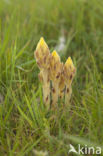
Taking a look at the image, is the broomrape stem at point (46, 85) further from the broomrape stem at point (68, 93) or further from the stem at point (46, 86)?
the broomrape stem at point (68, 93)

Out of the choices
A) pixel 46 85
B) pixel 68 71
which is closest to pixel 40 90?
pixel 46 85

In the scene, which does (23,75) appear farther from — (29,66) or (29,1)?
(29,1)

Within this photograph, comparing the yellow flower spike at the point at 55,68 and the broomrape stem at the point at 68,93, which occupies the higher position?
the yellow flower spike at the point at 55,68

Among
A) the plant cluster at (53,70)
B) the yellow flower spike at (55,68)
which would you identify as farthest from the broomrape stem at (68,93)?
the yellow flower spike at (55,68)

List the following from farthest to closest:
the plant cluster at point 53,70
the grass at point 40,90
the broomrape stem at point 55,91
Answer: the broomrape stem at point 55,91
the plant cluster at point 53,70
the grass at point 40,90

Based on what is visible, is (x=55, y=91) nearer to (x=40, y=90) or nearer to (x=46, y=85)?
(x=46, y=85)

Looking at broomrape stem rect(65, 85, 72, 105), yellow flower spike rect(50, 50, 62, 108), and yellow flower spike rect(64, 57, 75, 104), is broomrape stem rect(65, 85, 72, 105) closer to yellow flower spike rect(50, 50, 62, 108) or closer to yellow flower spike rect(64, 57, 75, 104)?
yellow flower spike rect(64, 57, 75, 104)

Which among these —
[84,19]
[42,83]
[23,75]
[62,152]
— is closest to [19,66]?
[23,75]

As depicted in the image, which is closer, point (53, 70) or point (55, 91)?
point (53, 70)

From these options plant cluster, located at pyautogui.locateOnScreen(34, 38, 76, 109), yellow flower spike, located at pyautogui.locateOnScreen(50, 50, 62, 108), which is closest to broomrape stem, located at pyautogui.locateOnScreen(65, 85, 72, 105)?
plant cluster, located at pyautogui.locateOnScreen(34, 38, 76, 109)
